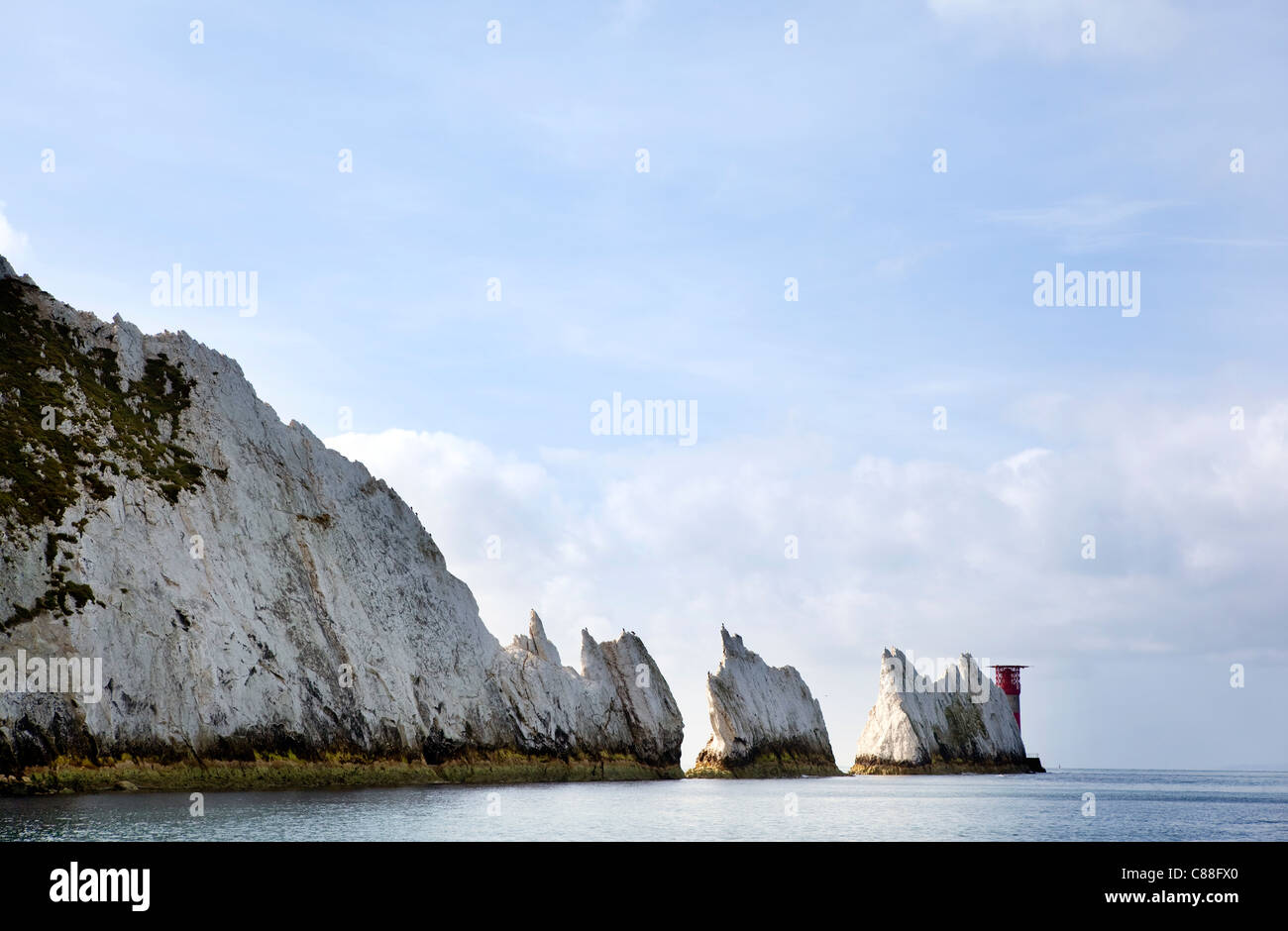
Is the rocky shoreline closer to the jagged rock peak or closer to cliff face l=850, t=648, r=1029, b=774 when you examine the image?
the jagged rock peak

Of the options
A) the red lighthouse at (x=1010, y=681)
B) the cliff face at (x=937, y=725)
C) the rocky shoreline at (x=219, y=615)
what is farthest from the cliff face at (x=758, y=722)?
the red lighthouse at (x=1010, y=681)

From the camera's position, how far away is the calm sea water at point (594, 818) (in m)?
39.6

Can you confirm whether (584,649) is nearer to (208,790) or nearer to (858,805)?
(858,805)

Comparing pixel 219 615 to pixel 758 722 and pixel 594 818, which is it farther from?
pixel 758 722

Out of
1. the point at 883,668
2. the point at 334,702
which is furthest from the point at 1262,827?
the point at 883,668

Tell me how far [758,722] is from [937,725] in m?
36.2

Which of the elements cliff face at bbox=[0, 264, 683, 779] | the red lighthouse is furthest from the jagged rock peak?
the red lighthouse

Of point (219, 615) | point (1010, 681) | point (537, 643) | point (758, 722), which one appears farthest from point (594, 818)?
point (1010, 681)

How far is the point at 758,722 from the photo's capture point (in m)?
126

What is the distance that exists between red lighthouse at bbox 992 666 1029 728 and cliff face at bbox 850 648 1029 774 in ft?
5.96

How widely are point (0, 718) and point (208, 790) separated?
1270 cm

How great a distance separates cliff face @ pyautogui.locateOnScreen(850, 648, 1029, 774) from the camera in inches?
5684

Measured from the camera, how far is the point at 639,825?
49500 mm
